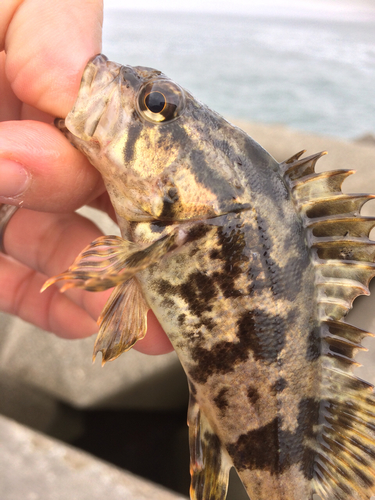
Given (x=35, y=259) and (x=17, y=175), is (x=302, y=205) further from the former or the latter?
(x=35, y=259)

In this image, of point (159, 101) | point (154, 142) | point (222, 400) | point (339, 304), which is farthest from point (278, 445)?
point (159, 101)

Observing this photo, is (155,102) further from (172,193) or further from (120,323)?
(120,323)

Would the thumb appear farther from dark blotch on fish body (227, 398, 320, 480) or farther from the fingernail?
dark blotch on fish body (227, 398, 320, 480)

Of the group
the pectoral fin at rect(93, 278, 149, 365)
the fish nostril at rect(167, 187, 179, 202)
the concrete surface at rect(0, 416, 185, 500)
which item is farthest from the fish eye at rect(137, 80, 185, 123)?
the concrete surface at rect(0, 416, 185, 500)

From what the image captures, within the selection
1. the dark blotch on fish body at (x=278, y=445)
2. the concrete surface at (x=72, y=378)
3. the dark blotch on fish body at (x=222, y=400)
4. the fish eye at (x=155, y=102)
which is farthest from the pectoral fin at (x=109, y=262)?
the concrete surface at (x=72, y=378)

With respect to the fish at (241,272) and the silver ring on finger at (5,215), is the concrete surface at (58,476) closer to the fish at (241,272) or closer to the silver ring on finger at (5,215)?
the fish at (241,272)

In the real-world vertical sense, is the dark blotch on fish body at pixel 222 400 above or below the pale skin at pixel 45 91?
below

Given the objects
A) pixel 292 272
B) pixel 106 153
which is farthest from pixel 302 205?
pixel 106 153
